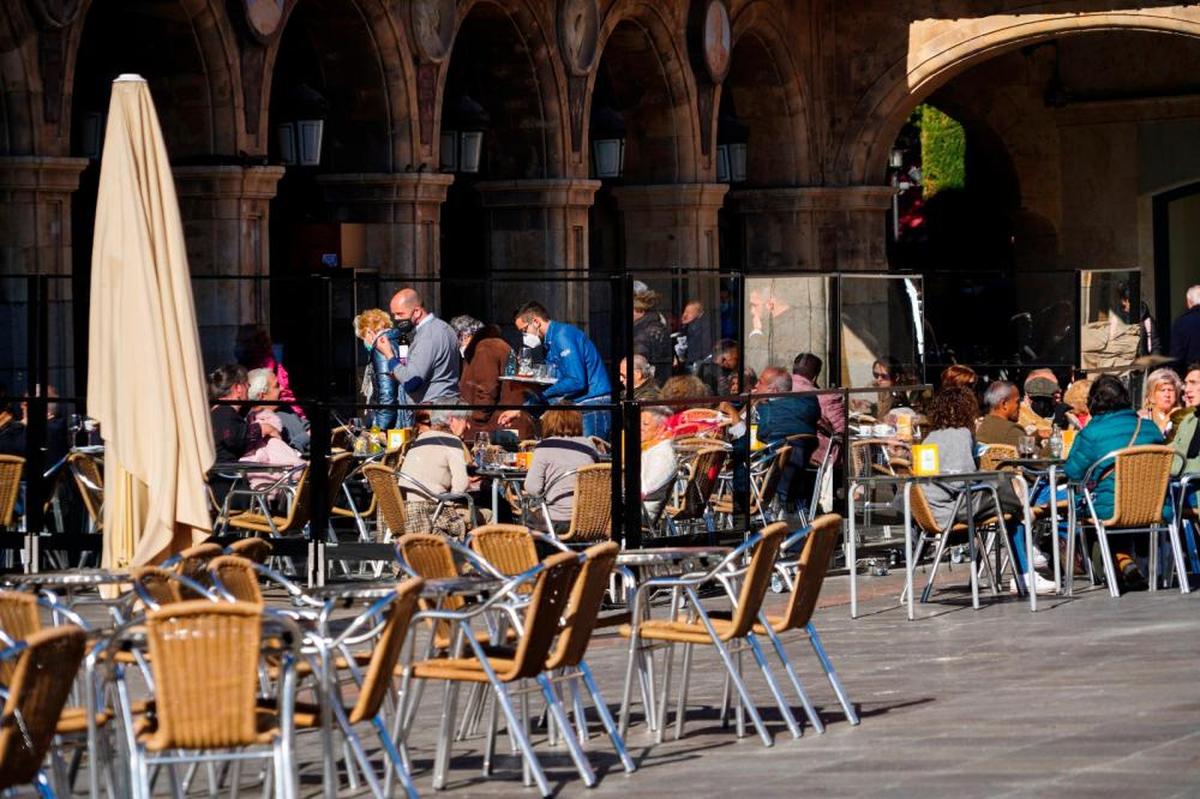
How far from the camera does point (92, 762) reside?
684cm

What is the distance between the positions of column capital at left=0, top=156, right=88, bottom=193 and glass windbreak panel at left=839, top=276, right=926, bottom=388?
521cm

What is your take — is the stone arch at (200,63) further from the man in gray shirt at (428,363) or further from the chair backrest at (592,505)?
the chair backrest at (592,505)

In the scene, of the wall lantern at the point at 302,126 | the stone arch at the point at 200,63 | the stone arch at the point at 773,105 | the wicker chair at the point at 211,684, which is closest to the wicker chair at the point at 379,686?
the wicker chair at the point at 211,684

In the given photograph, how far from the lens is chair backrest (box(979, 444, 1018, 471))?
13656 mm

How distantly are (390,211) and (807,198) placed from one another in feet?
25.9

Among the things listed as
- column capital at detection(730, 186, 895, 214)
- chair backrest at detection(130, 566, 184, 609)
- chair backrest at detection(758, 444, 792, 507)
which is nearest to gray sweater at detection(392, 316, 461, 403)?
chair backrest at detection(758, 444, 792, 507)

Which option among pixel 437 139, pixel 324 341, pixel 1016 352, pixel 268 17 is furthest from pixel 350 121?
pixel 324 341

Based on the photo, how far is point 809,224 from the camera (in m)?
26.7

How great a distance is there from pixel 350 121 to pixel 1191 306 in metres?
7.32

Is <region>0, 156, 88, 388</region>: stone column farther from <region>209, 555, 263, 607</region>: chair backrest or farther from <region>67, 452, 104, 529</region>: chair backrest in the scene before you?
<region>209, 555, 263, 607</region>: chair backrest

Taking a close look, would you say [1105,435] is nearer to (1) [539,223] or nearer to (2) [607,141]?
(1) [539,223]

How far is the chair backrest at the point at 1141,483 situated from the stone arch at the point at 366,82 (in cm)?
874

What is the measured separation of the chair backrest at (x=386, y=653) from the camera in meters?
7.04

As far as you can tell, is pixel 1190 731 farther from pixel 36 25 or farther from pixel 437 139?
pixel 437 139
